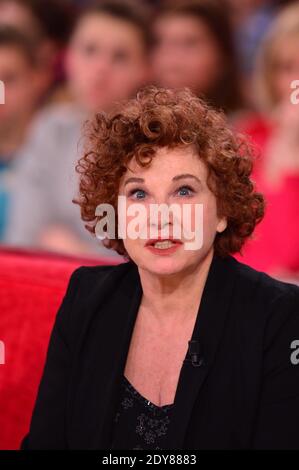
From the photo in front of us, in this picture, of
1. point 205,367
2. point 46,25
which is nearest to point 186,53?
point 46,25

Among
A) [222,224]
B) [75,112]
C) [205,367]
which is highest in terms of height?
[75,112]

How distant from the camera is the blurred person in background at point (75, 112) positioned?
9.98 ft

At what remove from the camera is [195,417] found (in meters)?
1.32

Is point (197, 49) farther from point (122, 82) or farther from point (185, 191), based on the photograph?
point (185, 191)

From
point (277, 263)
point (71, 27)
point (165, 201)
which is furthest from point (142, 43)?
point (165, 201)

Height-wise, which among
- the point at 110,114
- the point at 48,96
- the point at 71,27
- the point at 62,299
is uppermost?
the point at 71,27

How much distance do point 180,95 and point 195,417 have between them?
0.53 meters

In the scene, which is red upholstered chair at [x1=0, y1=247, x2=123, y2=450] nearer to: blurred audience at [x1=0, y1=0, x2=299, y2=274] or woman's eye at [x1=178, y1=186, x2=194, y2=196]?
woman's eye at [x1=178, y1=186, x2=194, y2=196]

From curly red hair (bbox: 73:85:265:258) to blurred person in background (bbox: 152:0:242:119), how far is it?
4.88ft

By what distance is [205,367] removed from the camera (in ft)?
4.38

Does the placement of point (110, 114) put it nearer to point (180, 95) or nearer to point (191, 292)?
point (180, 95)

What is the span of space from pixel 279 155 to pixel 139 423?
4.99 ft

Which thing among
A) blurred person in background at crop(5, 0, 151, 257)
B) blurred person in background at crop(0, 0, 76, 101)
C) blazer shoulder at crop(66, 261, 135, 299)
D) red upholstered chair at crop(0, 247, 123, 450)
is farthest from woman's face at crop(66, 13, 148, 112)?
blazer shoulder at crop(66, 261, 135, 299)

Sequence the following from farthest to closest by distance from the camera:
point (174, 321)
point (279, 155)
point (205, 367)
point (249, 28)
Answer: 1. point (249, 28)
2. point (279, 155)
3. point (174, 321)
4. point (205, 367)
